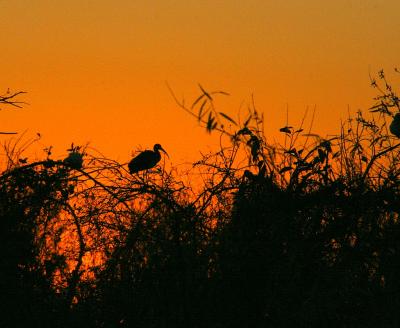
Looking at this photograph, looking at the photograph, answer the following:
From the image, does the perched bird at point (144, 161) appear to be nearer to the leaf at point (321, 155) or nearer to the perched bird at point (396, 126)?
the leaf at point (321, 155)

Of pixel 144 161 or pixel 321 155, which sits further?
pixel 144 161

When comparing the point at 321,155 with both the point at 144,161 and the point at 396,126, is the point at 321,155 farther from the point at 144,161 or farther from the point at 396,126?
the point at 144,161

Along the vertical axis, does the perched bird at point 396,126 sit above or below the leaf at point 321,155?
above

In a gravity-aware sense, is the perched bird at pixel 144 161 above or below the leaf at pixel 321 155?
above

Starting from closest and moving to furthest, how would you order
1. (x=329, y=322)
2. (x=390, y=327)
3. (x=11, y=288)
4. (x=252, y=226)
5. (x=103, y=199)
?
(x=390, y=327)
(x=329, y=322)
(x=252, y=226)
(x=11, y=288)
(x=103, y=199)

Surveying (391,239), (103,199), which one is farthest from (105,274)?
(391,239)

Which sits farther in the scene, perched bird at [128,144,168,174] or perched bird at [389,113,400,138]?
perched bird at [128,144,168,174]

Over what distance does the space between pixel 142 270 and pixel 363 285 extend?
170 cm

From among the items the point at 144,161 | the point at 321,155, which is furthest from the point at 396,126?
the point at 144,161

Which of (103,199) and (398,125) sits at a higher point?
(398,125)

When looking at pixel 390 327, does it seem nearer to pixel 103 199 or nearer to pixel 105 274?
pixel 105 274

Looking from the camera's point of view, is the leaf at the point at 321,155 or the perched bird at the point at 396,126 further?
the perched bird at the point at 396,126

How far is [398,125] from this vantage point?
5.96 meters

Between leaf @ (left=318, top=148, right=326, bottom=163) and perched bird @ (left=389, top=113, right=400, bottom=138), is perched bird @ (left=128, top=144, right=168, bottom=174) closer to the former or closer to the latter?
leaf @ (left=318, top=148, right=326, bottom=163)
